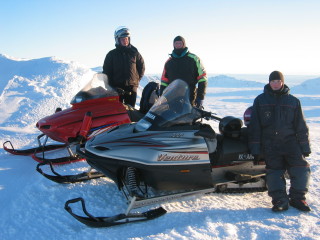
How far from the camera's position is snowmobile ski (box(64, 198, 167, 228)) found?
268 cm

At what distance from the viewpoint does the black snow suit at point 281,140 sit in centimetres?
327

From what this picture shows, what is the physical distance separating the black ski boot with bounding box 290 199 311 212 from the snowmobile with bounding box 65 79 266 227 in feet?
1.86

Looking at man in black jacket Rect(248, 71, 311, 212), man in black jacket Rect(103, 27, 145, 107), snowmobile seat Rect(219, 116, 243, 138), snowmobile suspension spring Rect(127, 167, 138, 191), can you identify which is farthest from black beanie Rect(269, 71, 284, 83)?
man in black jacket Rect(103, 27, 145, 107)

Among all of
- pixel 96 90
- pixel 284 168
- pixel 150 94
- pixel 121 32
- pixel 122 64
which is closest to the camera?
pixel 284 168

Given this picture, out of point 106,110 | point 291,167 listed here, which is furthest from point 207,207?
point 106,110

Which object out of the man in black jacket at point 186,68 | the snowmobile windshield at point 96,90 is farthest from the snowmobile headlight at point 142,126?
the man in black jacket at point 186,68

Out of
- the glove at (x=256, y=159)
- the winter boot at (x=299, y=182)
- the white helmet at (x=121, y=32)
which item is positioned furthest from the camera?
the white helmet at (x=121, y=32)

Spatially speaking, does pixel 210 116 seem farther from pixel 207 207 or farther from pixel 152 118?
pixel 207 207

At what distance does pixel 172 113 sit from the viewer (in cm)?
306

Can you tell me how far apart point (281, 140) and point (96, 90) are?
272cm

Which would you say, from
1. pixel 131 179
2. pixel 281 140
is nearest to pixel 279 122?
pixel 281 140

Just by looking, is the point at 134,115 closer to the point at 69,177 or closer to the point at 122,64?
the point at 122,64

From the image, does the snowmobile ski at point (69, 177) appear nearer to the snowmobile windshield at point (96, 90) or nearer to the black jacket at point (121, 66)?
the snowmobile windshield at point (96, 90)

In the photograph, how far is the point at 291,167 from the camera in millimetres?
3346
